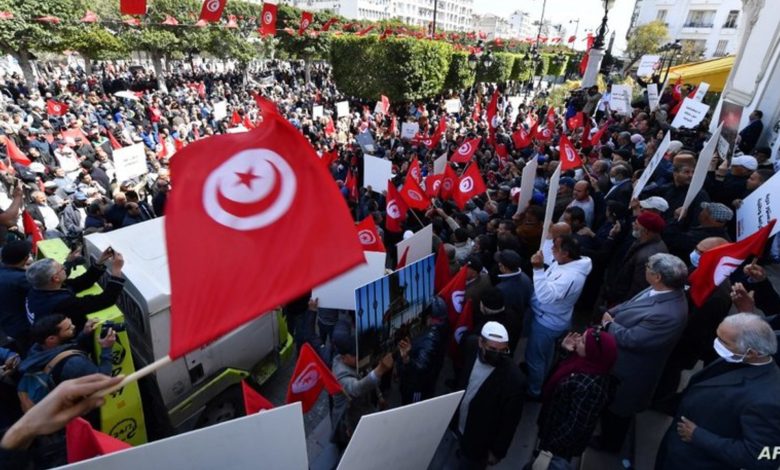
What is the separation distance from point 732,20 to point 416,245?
55189 mm

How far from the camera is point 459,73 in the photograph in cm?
2606

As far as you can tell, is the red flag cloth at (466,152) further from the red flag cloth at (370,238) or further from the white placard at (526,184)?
the red flag cloth at (370,238)

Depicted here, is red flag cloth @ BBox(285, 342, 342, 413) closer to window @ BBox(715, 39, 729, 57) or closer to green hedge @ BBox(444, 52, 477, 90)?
green hedge @ BBox(444, 52, 477, 90)

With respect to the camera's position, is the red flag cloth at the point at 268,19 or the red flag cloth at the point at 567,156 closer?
the red flag cloth at the point at 567,156

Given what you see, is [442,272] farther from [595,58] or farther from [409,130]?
[595,58]

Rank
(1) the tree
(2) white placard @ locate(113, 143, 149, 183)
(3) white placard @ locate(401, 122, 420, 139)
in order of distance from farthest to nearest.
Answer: (1) the tree, (3) white placard @ locate(401, 122, 420, 139), (2) white placard @ locate(113, 143, 149, 183)

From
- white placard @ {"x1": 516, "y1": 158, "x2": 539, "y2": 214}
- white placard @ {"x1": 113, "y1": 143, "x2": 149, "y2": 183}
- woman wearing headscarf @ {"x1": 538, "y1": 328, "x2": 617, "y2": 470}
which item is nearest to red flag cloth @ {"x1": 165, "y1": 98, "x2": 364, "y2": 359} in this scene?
woman wearing headscarf @ {"x1": 538, "y1": 328, "x2": 617, "y2": 470}

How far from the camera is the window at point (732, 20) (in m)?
42.1

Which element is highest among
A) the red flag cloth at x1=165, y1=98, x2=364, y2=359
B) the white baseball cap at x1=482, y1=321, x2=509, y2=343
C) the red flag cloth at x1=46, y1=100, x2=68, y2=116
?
the red flag cloth at x1=165, y1=98, x2=364, y2=359

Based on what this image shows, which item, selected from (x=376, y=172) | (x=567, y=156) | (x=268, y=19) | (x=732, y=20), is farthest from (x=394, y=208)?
(x=732, y=20)

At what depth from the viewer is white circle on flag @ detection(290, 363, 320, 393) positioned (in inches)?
119

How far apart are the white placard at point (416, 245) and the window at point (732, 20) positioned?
54.3 m

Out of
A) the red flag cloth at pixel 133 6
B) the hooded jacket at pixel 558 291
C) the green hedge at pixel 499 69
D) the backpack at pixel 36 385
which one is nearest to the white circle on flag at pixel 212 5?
the red flag cloth at pixel 133 6

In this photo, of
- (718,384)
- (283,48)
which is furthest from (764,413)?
(283,48)
